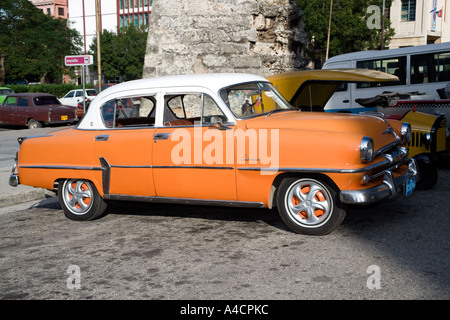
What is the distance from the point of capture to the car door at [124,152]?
5734mm

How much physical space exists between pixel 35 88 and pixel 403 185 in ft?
135

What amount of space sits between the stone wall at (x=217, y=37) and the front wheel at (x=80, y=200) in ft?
22.3

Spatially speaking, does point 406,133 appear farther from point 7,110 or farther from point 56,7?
point 56,7

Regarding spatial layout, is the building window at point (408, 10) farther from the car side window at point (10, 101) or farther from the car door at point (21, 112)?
the car side window at point (10, 101)

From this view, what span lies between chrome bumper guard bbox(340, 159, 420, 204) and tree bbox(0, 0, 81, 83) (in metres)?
56.9

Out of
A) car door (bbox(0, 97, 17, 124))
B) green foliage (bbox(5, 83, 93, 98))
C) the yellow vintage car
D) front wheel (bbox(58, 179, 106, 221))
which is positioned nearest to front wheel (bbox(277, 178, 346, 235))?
the yellow vintage car

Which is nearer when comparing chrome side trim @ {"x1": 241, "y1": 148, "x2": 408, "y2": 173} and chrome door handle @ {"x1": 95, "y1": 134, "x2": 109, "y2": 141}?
chrome side trim @ {"x1": 241, "y1": 148, "x2": 408, "y2": 173}

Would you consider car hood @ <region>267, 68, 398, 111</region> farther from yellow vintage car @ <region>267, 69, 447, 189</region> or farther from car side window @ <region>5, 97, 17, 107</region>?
car side window @ <region>5, 97, 17, 107</region>

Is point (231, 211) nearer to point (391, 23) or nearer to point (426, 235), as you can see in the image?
point (426, 235)

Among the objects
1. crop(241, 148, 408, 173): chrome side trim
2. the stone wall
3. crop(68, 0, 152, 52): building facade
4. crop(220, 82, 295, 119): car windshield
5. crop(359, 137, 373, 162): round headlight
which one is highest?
crop(68, 0, 152, 52): building facade

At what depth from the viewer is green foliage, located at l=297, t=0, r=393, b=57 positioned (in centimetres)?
4191

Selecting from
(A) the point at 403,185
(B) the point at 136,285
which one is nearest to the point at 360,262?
(A) the point at 403,185

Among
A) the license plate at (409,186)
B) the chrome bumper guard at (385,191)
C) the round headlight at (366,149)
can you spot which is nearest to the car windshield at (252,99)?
the round headlight at (366,149)
